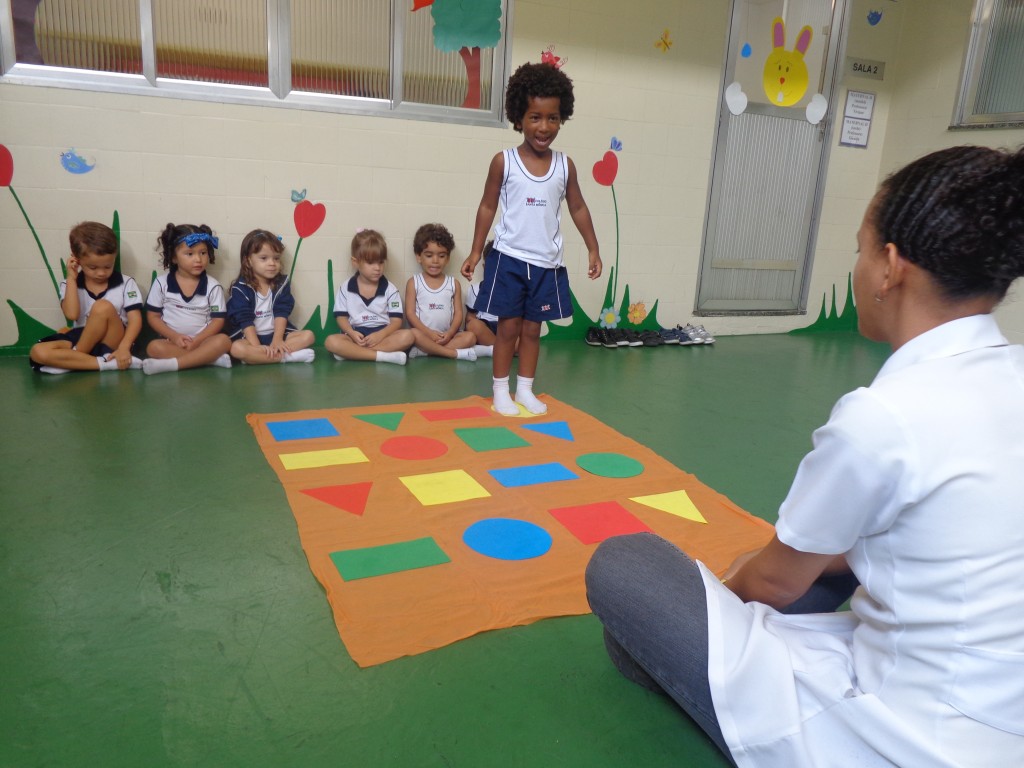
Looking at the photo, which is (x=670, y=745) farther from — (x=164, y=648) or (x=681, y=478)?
(x=681, y=478)

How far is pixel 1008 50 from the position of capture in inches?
200

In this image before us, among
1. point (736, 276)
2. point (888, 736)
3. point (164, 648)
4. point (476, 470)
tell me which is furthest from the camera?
point (736, 276)

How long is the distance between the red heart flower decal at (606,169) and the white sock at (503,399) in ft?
6.89

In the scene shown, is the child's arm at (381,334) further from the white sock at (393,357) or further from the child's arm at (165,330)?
the child's arm at (165,330)

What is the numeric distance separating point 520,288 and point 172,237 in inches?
76.4

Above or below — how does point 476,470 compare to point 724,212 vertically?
below

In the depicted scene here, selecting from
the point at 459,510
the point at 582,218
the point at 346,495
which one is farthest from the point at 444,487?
the point at 582,218

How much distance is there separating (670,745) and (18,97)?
4.03 m

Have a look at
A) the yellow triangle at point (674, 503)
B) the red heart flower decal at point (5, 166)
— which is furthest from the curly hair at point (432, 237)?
the yellow triangle at point (674, 503)

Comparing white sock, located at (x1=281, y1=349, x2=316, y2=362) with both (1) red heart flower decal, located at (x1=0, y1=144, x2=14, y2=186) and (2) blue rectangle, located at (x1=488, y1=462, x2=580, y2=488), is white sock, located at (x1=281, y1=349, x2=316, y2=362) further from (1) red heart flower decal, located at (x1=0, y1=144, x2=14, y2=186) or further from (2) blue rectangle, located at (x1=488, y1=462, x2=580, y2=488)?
(2) blue rectangle, located at (x1=488, y1=462, x2=580, y2=488)

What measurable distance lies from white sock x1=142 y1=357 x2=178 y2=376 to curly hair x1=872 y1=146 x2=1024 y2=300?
3477 mm

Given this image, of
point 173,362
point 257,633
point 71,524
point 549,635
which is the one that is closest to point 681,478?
point 549,635

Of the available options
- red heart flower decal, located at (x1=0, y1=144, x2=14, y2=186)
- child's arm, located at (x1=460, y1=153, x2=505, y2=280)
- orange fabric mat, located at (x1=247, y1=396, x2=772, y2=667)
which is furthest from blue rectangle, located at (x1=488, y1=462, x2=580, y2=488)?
red heart flower decal, located at (x1=0, y1=144, x2=14, y2=186)

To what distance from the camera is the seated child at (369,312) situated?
411cm
